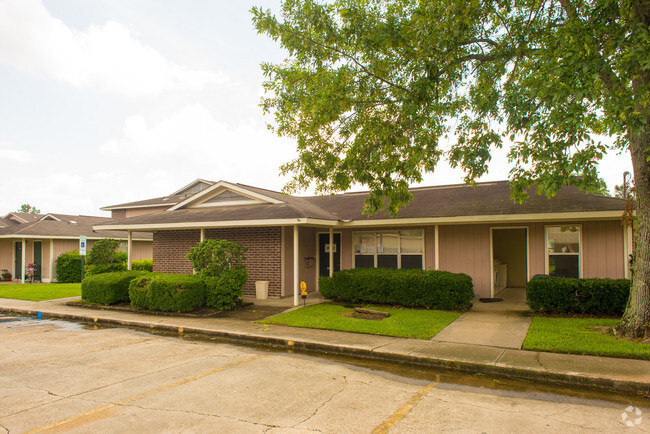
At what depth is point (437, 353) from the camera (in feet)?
24.1

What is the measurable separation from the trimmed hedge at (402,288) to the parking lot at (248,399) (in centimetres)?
498

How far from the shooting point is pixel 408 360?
7.25 meters

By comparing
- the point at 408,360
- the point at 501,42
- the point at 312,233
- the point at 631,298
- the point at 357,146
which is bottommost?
the point at 408,360

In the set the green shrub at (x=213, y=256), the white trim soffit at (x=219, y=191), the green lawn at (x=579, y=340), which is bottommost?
the green lawn at (x=579, y=340)

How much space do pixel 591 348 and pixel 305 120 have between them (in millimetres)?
8327

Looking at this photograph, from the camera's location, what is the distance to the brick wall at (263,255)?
14367 mm

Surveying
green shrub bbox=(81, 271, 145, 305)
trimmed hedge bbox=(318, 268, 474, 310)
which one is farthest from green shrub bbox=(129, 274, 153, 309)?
trimmed hedge bbox=(318, 268, 474, 310)

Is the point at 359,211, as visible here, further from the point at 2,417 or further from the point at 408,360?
the point at 2,417

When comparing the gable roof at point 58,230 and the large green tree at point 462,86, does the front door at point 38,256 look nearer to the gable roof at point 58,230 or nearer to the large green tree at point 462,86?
the gable roof at point 58,230

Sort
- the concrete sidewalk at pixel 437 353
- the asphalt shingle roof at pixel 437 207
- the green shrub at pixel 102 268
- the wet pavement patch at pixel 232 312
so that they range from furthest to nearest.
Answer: the green shrub at pixel 102 268 < the asphalt shingle roof at pixel 437 207 < the wet pavement patch at pixel 232 312 < the concrete sidewalk at pixel 437 353

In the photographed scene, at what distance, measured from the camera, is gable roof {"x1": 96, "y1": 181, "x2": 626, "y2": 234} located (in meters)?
11.4

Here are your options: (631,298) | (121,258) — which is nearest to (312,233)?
(121,258)

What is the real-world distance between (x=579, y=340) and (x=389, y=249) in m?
7.23

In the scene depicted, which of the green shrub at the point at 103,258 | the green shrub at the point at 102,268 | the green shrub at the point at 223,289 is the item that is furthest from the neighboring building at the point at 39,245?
the green shrub at the point at 223,289
